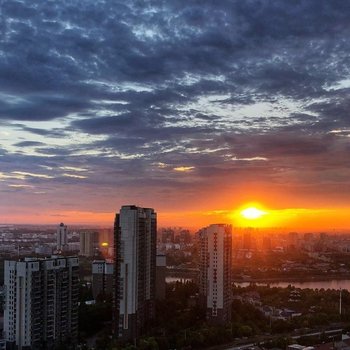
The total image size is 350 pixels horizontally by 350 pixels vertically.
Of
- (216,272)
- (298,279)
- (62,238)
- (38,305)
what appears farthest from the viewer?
(62,238)

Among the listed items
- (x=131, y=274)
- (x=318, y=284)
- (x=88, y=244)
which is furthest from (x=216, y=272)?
(x=88, y=244)

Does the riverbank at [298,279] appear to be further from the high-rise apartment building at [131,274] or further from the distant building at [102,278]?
the high-rise apartment building at [131,274]

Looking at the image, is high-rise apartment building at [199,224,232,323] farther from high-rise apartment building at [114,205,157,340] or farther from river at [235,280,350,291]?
river at [235,280,350,291]

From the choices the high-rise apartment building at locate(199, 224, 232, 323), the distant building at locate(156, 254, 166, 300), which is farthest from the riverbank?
the high-rise apartment building at locate(199, 224, 232, 323)

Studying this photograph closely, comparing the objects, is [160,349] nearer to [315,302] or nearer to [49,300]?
[49,300]

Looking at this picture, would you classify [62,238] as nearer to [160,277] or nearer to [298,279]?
[298,279]

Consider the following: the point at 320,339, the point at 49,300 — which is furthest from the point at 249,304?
the point at 49,300
